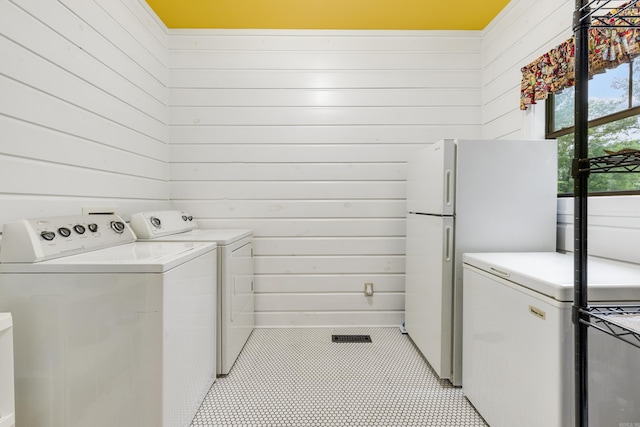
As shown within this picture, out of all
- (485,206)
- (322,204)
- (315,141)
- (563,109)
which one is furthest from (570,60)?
(322,204)

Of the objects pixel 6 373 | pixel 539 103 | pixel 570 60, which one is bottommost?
pixel 6 373

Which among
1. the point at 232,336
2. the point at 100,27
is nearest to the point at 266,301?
the point at 232,336

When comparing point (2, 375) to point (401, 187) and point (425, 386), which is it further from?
point (401, 187)

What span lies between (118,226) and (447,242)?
1975mm

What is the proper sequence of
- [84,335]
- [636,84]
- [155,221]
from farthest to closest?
[155,221] < [636,84] < [84,335]

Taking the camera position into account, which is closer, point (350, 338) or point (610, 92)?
point (610, 92)

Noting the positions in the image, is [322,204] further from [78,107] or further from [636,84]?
[636,84]

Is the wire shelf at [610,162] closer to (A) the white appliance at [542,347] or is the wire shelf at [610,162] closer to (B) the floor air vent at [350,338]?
(A) the white appliance at [542,347]

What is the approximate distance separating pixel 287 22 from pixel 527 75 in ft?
6.29

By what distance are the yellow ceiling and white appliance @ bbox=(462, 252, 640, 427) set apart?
206cm

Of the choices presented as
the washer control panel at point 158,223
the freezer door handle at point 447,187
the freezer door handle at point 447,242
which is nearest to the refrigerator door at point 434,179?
the freezer door handle at point 447,187

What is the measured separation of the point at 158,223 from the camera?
2182 millimetres

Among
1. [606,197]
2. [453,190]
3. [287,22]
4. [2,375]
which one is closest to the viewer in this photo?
[2,375]

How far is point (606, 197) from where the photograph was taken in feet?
5.51
